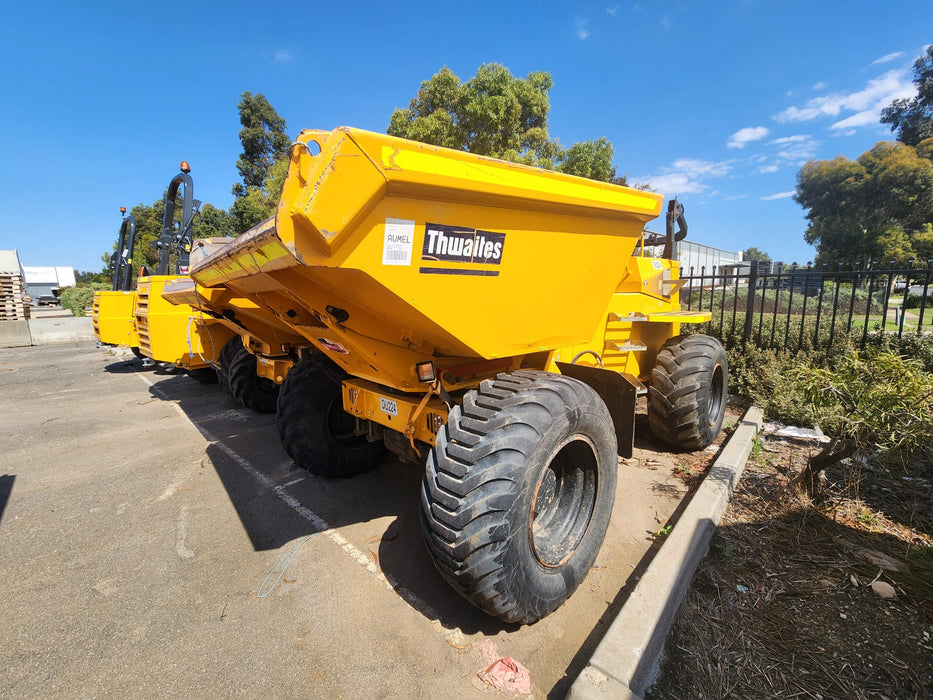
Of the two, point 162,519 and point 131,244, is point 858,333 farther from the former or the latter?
point 131,244

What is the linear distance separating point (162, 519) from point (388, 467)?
6.08 feet

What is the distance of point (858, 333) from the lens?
5895 mm

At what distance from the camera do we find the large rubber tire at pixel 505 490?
190 centimetres

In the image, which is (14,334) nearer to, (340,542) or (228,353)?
(228,353)

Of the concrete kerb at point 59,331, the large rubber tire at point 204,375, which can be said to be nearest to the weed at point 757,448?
the large rubber tire at point 204,375

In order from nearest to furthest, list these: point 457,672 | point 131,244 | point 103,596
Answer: point 457,672 → point 103,596 → point 131,244

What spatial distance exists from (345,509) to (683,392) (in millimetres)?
3180

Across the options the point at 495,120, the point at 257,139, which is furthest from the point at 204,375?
the point at 257,139

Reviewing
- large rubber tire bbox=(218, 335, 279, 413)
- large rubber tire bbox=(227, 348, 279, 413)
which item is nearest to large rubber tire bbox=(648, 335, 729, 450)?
large rubber tire bbox=(227, 348, 279, 413)

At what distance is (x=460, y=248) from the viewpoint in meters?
1.99

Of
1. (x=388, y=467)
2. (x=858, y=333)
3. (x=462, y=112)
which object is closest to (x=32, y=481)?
(x=388, y=467)

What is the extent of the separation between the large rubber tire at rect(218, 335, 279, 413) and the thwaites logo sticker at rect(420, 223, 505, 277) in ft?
14.8

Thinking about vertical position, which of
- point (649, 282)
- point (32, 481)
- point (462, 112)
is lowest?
point (32, 481)

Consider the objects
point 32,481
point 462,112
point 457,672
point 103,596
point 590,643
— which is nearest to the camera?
point 457,672
